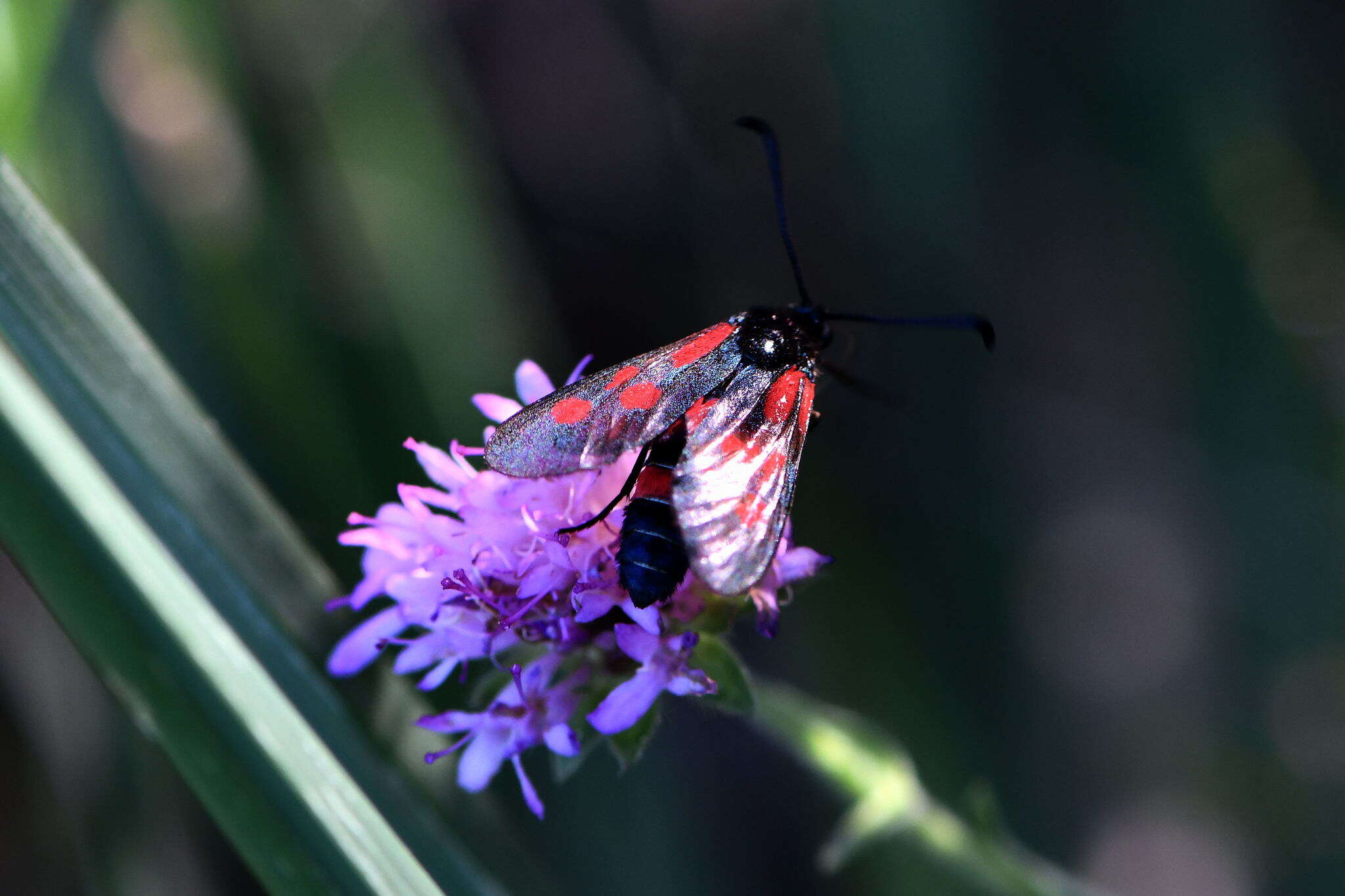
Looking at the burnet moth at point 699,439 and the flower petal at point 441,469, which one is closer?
the burnet moth at point 699,439

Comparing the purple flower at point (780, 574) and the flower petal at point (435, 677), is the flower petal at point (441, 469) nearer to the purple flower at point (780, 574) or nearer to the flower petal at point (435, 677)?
the flower petal at point (435, 677)

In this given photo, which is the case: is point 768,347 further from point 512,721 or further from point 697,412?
point 512,721

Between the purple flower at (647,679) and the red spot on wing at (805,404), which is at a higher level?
the red spot on wing at (805,404)

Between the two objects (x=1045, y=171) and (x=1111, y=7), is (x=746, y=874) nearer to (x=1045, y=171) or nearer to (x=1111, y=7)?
(x=1045, y=171)

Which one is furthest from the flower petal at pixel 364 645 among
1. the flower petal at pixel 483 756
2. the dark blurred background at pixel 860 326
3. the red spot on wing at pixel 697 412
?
the dark blurred background at pixel 860 326

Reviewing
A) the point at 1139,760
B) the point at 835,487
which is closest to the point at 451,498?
the point at 835,487
